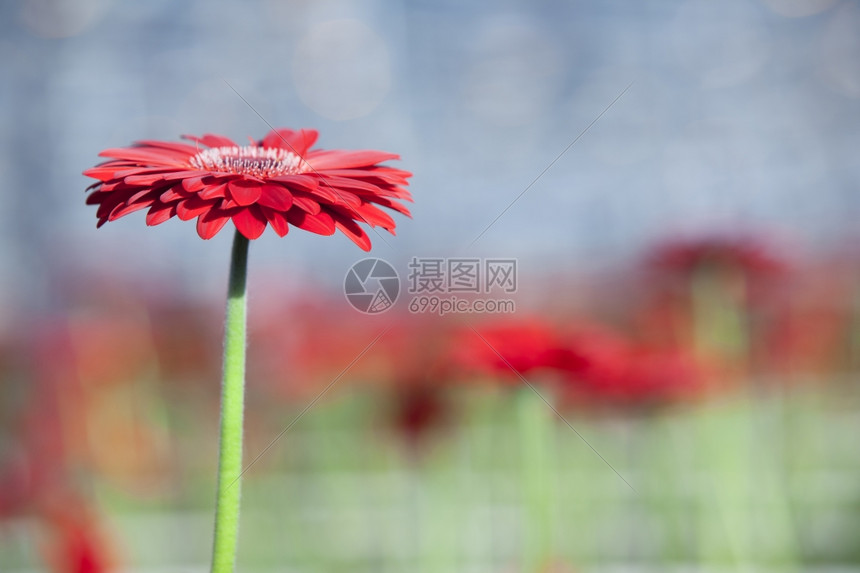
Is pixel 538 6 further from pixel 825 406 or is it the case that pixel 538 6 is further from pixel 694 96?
pixel 825 406

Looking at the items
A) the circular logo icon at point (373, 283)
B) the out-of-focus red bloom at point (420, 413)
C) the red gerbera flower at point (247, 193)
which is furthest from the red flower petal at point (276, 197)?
the out-of-focus red bloom at point (420, 413)

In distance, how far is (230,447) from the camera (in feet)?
0.73

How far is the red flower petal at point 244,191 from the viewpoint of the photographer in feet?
0.78

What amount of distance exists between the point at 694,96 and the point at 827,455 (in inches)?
40.2

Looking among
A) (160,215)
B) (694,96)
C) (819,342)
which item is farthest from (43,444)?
(694,96)

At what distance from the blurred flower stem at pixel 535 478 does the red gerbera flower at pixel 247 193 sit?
1.03ft

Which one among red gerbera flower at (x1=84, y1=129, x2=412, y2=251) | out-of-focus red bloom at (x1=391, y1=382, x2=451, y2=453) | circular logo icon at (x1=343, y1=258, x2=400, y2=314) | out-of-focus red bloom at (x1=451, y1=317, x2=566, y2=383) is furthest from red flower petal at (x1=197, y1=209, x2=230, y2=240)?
out-of-focus red bloom at (x1=391, y1=382, x2=451, y2=453)

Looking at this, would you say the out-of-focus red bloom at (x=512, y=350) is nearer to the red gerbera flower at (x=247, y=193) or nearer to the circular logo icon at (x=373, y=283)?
the circular logo icon at (x=373, y=283)

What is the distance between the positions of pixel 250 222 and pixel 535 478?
0.35 meters

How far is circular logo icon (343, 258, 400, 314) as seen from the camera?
1.36 ft

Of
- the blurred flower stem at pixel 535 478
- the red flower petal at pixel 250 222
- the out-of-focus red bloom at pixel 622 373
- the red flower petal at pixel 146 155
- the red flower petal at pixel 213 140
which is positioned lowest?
the blurred flower stem at pixel 535 478

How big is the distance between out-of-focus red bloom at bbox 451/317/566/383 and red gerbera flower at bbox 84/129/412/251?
0.29 m

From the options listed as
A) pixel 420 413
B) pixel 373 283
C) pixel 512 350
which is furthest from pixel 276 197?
pixel 420 413

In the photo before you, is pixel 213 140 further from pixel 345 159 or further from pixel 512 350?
pixel 512 350
